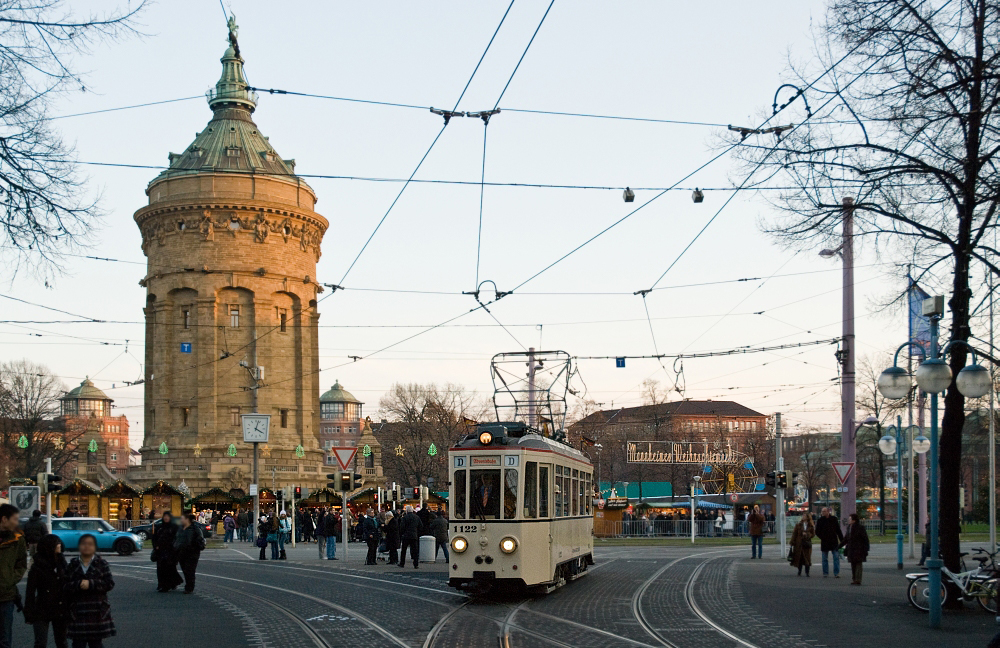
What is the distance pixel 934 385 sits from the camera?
14.9 meters

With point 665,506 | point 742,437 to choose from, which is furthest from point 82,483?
point 742,437

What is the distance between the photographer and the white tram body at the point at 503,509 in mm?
18328

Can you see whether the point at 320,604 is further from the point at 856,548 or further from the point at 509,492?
the point at 856,548

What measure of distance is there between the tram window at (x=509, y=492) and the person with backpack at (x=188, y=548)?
5469 mm

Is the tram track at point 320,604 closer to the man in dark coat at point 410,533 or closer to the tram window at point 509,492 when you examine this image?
the tram window at point 509,492

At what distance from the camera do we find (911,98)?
16.2 metres

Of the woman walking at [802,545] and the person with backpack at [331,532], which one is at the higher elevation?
the woman walking at [802,545]

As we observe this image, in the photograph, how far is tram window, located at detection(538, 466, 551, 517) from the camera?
18953 millimetres

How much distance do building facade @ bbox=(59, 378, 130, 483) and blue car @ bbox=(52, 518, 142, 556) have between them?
92.9 ft

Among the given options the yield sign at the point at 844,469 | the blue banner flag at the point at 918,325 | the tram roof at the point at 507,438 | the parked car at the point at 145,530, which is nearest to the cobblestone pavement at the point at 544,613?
the yield sign at the point at 844,469

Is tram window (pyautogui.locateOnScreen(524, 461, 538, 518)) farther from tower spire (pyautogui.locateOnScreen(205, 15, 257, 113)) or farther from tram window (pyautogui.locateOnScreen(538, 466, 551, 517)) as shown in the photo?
tower spire (pyautogui.locateOnScreen(205, 15, 257, 113))

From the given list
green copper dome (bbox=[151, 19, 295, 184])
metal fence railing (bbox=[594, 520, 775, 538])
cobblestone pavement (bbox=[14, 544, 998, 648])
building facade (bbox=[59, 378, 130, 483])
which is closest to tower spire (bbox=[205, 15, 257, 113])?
green copper dome (bbox=[151, 19, 295, 184])

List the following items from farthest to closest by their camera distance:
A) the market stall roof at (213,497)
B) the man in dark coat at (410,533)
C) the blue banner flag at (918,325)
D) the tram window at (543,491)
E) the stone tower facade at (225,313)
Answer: the stone tower facade at (225,313) → the market stall roof at (213,497) → the man in dark coat at (410,533) → the blue banner flag at (918,325) → the tram window at (543,491)

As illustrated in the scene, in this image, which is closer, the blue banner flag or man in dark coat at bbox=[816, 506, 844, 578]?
the blue banner flag
